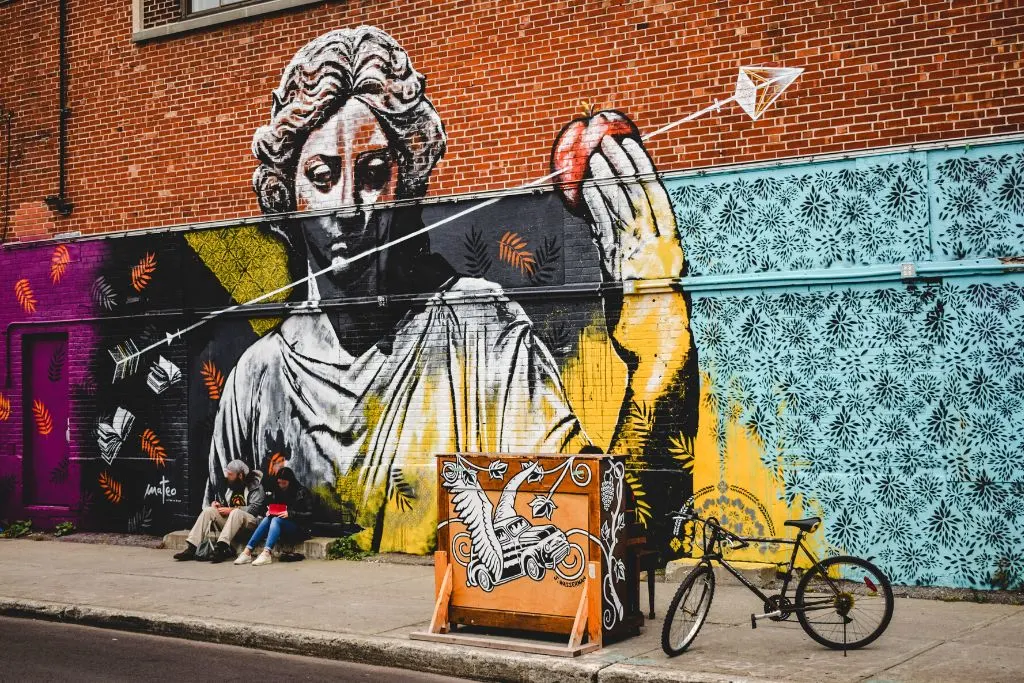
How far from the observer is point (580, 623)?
7.48 meters

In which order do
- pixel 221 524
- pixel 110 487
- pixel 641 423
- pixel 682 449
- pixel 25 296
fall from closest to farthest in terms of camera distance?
pixel 682 449 → pixel 641 423 → pixel 221 524 → pixel 110 487 → pixel 25 296

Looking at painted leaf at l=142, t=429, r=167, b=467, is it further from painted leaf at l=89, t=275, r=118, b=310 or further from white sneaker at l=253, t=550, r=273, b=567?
white sneaker at l=253, t=550, r=273, b=567

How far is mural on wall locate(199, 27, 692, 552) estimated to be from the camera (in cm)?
1079

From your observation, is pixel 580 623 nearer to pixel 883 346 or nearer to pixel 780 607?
pixel 780 607

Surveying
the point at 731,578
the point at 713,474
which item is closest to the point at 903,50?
the point at 713,474

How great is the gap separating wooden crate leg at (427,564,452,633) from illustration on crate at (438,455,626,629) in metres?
0.14

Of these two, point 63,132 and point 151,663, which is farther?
point 63,132

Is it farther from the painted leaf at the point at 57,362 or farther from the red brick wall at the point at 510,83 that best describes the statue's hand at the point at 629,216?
the painted leaf at the point at 57,362

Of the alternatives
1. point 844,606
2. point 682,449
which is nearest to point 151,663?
point 844,606

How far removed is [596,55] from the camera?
11023mm

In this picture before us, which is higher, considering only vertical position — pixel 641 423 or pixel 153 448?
pixel 641 423

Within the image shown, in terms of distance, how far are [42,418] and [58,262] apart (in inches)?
82.6

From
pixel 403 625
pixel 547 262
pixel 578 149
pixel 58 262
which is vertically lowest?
pixel 403 625

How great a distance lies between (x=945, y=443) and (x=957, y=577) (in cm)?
112
